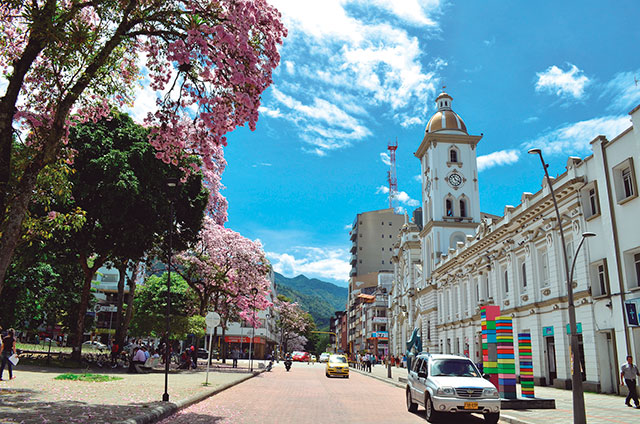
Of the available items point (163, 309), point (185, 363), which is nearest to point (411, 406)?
point (185, 363)

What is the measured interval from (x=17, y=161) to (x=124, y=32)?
363 cm

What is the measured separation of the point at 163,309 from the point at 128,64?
39.2m

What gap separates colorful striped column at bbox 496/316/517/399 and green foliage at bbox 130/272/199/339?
23417 mm

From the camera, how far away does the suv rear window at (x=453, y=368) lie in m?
14.2

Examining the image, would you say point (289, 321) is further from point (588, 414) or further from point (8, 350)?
point (588, 414)

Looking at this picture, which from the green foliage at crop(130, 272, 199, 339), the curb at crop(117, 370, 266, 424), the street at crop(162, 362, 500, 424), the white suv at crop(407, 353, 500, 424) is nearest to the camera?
the curb at crop(117, 370, 266, 424)

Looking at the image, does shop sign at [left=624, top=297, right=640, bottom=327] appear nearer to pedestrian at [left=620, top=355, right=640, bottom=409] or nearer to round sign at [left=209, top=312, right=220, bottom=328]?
pedestrian at [left=620, top=355, right=640, bottom=409]

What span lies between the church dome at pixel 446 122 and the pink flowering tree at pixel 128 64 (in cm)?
5139

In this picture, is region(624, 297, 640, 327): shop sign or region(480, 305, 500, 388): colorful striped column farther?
region(480, 305, 500, 388): colorful striped column

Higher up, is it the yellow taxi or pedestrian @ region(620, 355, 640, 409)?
pedestrian @ region(620, 355, 640, 409)

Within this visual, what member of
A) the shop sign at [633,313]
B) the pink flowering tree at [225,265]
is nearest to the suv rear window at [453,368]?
→ the shop sign at [633,313]

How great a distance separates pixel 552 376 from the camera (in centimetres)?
2739


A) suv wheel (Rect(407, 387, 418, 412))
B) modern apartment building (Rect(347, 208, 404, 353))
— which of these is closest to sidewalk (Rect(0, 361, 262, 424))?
suv wheel (Rect(407, 387, 418, 412))

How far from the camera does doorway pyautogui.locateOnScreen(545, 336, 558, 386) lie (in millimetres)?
27281
